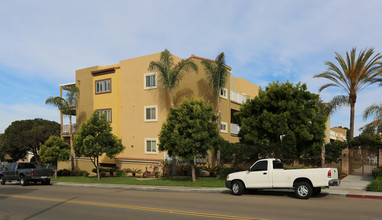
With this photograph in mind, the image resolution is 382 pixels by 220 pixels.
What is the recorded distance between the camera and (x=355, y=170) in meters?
23.9

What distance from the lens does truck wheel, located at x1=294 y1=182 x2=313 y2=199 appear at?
1295 cm

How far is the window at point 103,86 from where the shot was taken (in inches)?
1293

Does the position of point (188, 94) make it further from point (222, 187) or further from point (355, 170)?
point (355, 170)

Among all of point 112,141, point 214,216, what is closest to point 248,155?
point 112,141

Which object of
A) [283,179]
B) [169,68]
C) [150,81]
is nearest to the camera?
[283,179]

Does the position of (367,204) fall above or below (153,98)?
below

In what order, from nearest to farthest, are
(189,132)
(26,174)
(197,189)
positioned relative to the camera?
(197,189) < (189,132) < (26,174)

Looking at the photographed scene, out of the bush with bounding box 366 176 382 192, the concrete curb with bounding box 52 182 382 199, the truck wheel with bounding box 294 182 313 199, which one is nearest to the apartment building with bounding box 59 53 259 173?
the concrete curb with bounding box 52 182 382 199

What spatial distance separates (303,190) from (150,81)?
1967 cm

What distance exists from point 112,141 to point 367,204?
1937 centimetres

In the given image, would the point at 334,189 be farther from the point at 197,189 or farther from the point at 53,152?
the point at 53,152

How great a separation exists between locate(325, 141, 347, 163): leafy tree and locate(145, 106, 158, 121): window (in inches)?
592

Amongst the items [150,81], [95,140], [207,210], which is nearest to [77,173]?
[95,140]

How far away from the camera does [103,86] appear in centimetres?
3322
